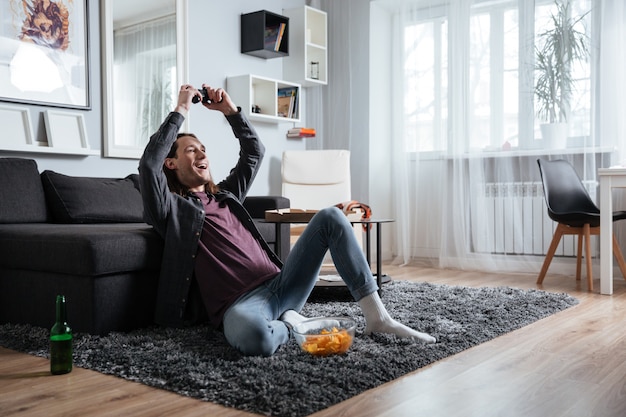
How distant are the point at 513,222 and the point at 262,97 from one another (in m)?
2.07

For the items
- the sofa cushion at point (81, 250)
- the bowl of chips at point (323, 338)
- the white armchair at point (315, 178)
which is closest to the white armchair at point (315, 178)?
the white armchair at point (315, 178)

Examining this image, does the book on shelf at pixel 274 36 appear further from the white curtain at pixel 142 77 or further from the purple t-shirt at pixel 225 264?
the purple t-shirt at pixel 225 264

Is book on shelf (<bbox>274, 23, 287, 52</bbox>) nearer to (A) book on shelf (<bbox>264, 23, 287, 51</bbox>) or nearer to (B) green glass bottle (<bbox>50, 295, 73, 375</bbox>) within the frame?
(A) book on shelf (<bbox>264, 23, 287, 51</bbox>)

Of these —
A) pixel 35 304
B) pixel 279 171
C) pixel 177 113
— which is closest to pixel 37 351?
pixel 35 304

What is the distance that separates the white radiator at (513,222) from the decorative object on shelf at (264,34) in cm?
184

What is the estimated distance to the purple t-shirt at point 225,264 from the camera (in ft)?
7.19

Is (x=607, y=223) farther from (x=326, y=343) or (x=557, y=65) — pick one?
(x=326, y=343)

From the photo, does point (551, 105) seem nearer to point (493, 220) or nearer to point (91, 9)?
point (493, 220)

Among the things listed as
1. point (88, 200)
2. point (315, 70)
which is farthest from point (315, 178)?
point (88, 200)

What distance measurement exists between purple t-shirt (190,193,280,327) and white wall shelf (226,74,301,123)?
2.31 meters

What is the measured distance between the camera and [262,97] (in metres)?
4.91

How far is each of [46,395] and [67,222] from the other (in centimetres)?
162

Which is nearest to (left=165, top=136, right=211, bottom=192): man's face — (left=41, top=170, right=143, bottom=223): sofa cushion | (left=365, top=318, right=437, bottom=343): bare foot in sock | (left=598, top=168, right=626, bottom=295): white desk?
(left=365, top=318, right=437, bottom=343): bare foot in sock

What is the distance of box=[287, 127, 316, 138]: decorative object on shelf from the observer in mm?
5207
